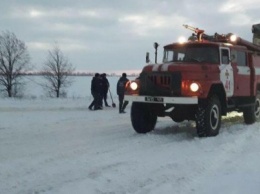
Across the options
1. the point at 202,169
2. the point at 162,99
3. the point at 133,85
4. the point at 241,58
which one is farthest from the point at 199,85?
the point at 202,169

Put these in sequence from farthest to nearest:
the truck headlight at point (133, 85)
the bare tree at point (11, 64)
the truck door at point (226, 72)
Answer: the bare tree at point (11, 64)
the truck door at point (226, 72)
the truck headlight at point (133, 85)

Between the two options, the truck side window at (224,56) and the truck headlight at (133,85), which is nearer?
the truck headlight at (133,85)

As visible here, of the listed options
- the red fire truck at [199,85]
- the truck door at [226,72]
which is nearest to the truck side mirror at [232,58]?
the red fire truck at [199,85]

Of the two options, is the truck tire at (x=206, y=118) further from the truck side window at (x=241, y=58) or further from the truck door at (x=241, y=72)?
the truck side window at (x=241, y=58)

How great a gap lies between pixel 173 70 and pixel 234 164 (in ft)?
11.2

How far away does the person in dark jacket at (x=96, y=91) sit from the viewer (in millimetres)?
19531

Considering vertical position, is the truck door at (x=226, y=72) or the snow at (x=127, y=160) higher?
the truck door at (x=226, y=72)

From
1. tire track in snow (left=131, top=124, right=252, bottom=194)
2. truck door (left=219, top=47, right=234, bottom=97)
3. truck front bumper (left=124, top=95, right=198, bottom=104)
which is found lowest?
tire track in snow (left=131, top=124, right=252, bottom=194)

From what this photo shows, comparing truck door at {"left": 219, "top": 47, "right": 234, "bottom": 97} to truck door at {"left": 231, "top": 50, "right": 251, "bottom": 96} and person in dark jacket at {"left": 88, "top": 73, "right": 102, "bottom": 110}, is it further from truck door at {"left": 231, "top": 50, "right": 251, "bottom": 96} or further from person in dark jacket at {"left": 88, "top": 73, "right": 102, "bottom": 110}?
person in dark jacket at {"left": 88, "top": 73, "right": 102, "bottom": 110}

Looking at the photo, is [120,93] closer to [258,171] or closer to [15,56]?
[258,171]

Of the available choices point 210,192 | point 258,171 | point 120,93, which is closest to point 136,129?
point 258,171

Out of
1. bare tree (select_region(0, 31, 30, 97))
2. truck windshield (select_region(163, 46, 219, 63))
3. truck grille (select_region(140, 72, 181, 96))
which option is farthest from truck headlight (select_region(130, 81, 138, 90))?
bare tree (select_region(0, 31, 30, 97))

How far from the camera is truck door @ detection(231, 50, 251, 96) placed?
11688 mm

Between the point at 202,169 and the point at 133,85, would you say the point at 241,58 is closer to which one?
the point at 133,85
